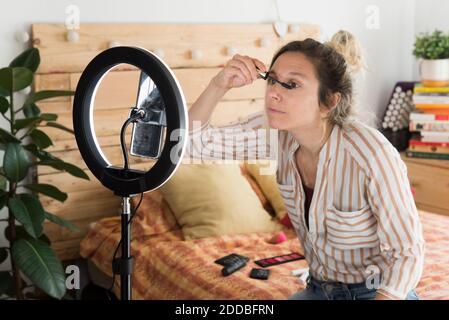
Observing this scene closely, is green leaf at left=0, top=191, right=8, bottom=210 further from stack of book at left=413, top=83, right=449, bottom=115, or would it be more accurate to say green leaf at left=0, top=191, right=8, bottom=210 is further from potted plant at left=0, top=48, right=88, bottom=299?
stack of book at left=413, top=83, right=449, bottom=115

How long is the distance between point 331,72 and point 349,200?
0.28 meters

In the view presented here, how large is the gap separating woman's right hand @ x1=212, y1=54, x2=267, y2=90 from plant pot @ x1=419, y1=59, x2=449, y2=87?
6.87 feet

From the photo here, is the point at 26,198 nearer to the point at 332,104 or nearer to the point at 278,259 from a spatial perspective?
the point at 278,259

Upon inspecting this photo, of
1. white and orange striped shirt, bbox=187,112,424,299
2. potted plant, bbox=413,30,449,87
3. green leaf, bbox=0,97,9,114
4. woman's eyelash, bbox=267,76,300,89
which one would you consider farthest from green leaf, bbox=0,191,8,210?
potted plant, bbox=413,30,449,87

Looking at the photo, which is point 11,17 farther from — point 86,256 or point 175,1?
point 86,256

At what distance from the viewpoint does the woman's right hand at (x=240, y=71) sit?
1214mm

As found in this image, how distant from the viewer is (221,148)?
153cm

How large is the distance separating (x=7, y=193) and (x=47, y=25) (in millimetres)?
700

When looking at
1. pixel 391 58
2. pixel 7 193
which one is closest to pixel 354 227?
pixel 7 193

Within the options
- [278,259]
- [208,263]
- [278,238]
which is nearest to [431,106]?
[278,238]

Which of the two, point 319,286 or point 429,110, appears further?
point 429,110

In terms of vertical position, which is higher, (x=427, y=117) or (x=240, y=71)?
(x=240, y=71)

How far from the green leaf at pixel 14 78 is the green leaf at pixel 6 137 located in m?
0.13

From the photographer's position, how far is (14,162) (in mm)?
1961
